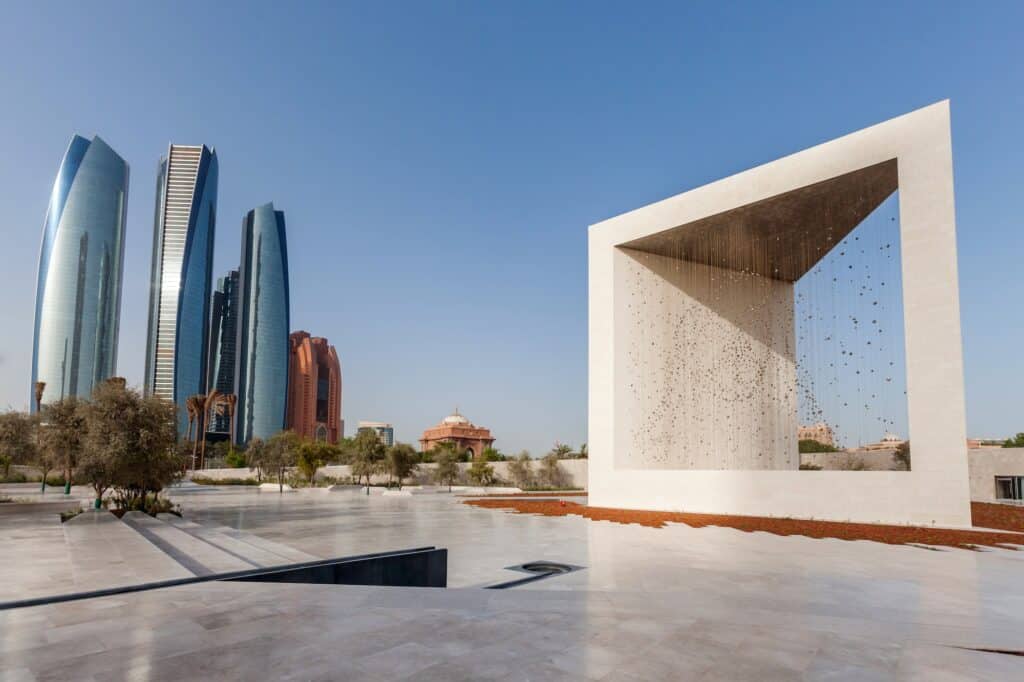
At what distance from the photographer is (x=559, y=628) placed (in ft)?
14.0

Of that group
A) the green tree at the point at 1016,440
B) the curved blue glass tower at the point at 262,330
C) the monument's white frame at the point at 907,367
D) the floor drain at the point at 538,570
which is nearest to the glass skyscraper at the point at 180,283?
the curved blue glass tower at the point at 262,330

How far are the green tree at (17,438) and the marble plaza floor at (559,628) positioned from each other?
2126 cm

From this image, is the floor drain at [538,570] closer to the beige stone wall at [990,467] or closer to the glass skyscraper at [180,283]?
the beige stone wall at [990,467]

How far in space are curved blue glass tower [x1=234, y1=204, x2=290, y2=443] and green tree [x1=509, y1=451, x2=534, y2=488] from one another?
3097 inches

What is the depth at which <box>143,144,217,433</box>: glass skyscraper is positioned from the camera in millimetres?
93875

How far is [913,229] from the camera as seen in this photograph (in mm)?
15273

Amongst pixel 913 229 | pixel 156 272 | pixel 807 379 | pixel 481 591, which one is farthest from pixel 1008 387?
pixel 156 272

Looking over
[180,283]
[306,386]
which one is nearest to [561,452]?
[180,283]

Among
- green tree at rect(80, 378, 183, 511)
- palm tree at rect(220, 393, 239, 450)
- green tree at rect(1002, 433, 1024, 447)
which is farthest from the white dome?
green tree at rect(80, 378, 183, 511)

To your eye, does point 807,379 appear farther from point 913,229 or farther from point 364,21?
point 364,21

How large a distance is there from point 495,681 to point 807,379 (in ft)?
74.7

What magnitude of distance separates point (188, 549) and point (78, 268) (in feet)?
365

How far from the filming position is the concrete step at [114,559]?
5.75 metres

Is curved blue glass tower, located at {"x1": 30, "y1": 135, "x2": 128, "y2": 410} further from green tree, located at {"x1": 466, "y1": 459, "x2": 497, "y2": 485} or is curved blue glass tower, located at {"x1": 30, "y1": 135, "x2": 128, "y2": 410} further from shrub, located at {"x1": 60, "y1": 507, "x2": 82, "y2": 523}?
shrub, located at {"x1": 60, "y1": 507, "x2": 82, "y2": 523}
